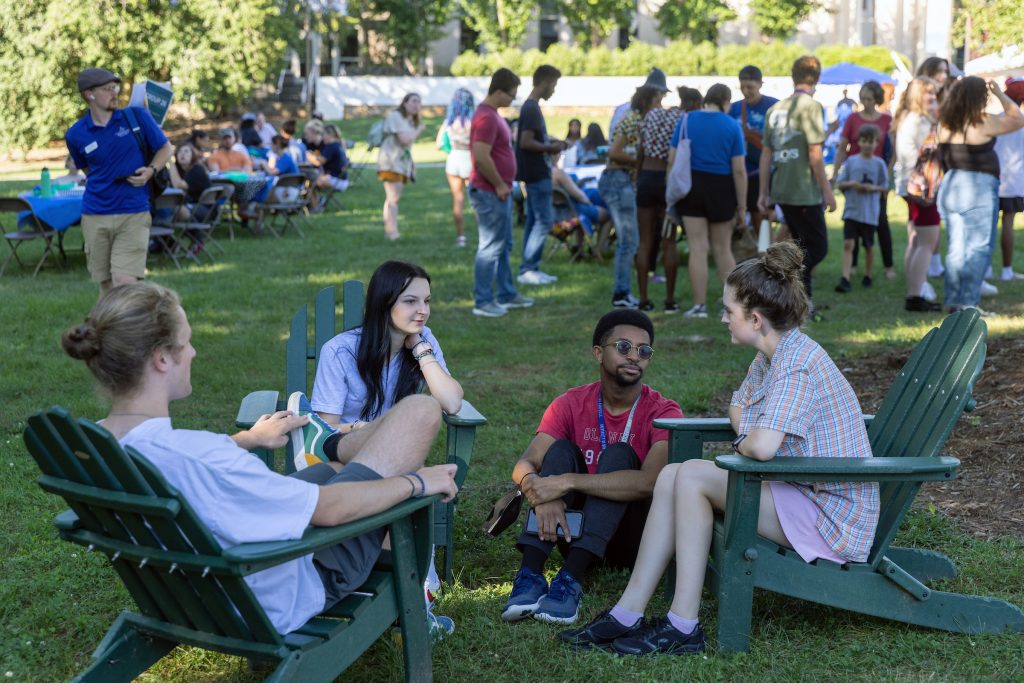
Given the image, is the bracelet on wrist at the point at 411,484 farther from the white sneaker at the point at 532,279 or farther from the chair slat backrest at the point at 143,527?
the white sneaker at the point at 532,279

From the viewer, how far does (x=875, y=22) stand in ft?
153

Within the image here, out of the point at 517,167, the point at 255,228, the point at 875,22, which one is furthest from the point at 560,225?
the point at 875,22

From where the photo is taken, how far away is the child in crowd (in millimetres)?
10164

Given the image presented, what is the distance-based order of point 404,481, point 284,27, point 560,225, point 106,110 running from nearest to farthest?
point 404,481
point 106,110
point 560,225
point 284,27

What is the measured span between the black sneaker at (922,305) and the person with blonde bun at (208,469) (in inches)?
283

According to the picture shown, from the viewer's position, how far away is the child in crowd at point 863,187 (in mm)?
10164

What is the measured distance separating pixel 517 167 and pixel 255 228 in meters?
6.13

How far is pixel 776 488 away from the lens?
11.4 ft

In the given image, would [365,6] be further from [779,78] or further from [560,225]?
[560,225]

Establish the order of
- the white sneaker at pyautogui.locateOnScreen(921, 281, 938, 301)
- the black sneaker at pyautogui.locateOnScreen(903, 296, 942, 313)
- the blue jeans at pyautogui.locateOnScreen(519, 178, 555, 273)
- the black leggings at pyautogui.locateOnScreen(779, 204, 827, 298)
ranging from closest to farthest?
the black leggings at pyautogui.locateOnScreen(779, 204, 827, 298) < the black sneaker at pyautogui.locateOnScreen(903, 296, 942, 313) < the white sneaker at pyautogui.locateOnScreen(921, 281, 938, 301) < the blue jeans at pyautogui.locateOnScreen(519, 178, 555, 273)

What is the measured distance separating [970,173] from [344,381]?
233 inches

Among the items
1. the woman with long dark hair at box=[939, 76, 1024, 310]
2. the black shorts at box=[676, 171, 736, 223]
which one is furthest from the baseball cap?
the woman with long dark hair at box=[939, 76, 1024, 310]

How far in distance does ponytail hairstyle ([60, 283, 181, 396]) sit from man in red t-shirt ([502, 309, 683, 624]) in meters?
1.64

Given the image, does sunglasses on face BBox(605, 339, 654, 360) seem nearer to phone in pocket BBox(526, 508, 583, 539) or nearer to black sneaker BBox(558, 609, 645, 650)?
phone in pocket BBox(526, 508, 583, 539)
